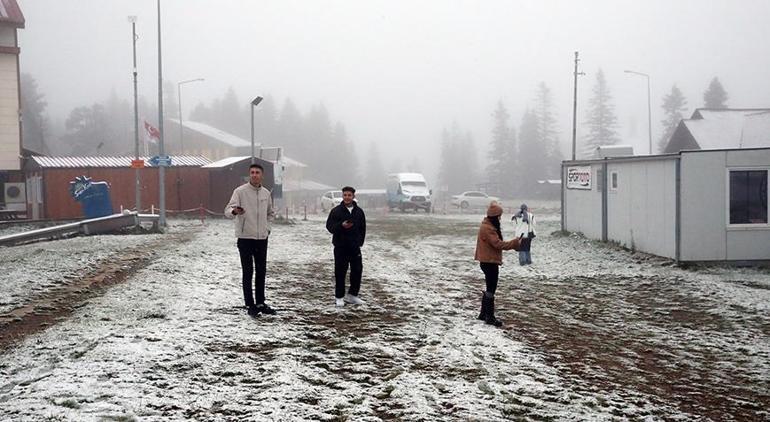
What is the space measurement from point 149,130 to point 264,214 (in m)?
23.8

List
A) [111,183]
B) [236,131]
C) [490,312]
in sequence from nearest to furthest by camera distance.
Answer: [490,312], [111,183], [236,131]

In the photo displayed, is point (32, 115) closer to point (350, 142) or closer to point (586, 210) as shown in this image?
point (350, 142)

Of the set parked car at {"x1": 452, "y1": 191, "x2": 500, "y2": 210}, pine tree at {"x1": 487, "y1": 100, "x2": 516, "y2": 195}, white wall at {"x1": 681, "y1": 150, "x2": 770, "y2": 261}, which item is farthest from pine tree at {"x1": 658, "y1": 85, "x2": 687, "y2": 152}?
white wall at {"x1": 681, "y1": 150, "x2": 770, "y2": 261}

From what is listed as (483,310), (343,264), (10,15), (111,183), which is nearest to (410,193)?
(111,183)

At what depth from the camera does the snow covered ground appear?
631 cm

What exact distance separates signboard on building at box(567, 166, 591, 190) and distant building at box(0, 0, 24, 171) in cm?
2914

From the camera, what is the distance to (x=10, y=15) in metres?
38.2

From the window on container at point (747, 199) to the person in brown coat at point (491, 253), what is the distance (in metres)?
9.38

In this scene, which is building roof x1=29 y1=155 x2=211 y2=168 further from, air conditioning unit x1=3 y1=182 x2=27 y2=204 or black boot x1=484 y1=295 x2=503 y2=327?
black boot x1=484 y1=295 x2=503 y2=327

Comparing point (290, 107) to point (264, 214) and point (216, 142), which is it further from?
point (264, 214)

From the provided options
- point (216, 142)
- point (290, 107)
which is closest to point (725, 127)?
point (216, 142)

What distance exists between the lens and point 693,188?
55.7 feet

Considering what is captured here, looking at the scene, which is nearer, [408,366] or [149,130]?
[408,366]

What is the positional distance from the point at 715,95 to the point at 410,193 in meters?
54.0
